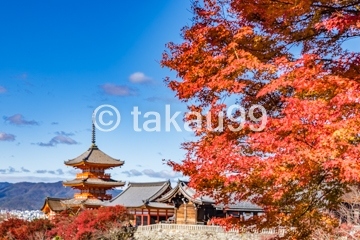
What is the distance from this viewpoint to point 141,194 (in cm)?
3972

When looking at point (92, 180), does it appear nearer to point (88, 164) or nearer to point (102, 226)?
point (88, 164)

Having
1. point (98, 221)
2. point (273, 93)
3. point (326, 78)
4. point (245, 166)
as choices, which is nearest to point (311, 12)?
point (326, 78)

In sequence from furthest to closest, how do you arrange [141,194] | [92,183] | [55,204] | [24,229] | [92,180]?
[55,204] → [92,180] → [92,183] → [141,194] → [24,229]

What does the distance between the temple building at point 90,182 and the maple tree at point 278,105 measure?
3687 centimetres

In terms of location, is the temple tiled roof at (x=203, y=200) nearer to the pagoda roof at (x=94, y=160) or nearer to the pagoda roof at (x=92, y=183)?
the pagoda roof at (x=92, y=183)

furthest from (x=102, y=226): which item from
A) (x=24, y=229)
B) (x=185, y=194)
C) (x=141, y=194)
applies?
(x=141, y=194)

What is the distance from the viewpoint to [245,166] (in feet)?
24.9

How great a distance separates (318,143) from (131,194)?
35745 mm

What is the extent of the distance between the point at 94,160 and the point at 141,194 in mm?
9861

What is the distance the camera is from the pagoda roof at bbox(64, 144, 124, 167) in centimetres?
4706

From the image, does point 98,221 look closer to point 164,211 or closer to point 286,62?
point 164,211

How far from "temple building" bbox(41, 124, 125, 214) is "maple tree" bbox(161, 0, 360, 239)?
121 ft

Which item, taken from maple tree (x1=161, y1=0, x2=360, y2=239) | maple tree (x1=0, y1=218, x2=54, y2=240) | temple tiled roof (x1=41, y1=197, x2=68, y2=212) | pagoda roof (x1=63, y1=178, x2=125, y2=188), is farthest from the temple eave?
maple tree (x1=161, y1=0, x2=360, y2=239)

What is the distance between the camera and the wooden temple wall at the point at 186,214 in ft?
101
